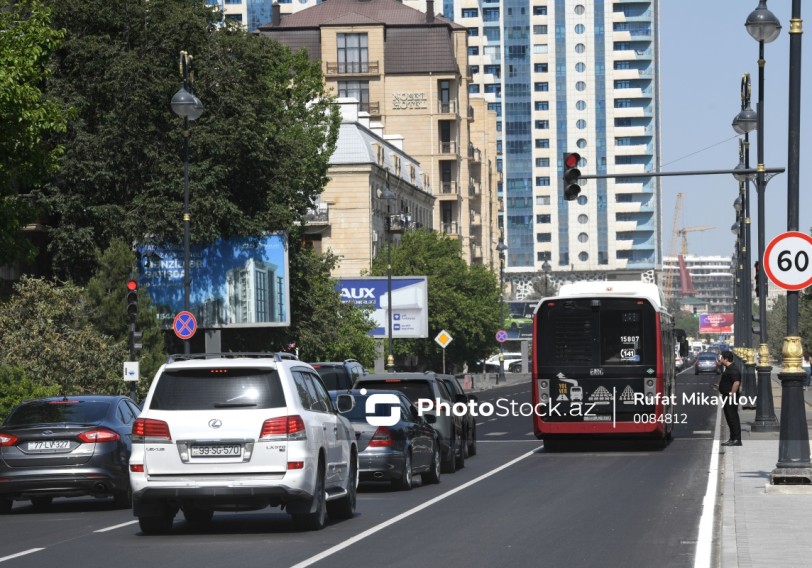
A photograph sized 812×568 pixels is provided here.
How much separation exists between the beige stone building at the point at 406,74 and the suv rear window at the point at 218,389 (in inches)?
4073

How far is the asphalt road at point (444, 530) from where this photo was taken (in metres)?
14.2

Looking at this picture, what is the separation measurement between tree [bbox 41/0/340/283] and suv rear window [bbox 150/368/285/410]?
36.2 meters

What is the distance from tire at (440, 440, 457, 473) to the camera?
26.8 metres

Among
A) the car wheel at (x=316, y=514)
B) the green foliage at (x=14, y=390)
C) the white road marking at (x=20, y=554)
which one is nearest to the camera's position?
the white road marking at (x=20, y=554)

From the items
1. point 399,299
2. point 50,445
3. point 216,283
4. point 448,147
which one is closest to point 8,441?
point 50,445

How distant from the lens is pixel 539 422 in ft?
104

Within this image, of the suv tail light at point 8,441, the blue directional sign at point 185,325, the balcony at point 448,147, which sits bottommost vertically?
the suv tail light at point 8,441

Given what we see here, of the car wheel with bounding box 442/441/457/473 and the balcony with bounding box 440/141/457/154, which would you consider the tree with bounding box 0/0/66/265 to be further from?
the balcony with bounding box 440/141/457/154

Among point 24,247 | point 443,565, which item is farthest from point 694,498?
point 24,247

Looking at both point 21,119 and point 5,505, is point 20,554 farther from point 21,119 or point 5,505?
point 21,119

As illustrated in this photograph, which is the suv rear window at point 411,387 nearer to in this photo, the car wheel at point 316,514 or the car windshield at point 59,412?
the car windshield at point 59,412

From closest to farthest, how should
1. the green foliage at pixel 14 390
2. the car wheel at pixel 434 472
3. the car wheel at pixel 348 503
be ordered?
the car wheel at pixel 348 503, the car wheel at pixel 434 472, the green foliage at pixel 14 390

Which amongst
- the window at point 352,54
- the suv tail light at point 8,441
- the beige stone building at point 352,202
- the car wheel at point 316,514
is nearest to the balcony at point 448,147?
the window at point 352,54

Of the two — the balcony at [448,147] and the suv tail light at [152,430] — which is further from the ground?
the balcony at [448,147]
